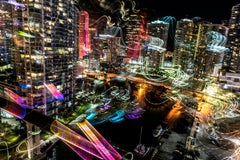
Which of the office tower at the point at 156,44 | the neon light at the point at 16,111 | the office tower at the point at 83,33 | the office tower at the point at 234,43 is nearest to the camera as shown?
the neon light at the point at 16,111

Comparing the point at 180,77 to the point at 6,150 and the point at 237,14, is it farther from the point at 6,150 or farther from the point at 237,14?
the point at 6,150

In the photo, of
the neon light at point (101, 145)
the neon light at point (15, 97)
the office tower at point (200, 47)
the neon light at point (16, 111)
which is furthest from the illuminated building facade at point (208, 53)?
the neon light at point (16, 111)

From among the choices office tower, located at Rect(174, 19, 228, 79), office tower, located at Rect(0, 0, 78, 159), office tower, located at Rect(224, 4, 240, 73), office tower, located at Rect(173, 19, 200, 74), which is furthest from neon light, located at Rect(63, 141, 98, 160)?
office tower, located at Rect(224, 4, 240, 73)

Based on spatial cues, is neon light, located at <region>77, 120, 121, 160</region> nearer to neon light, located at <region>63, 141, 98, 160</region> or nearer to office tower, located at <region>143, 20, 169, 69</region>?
neon light, located at <region>63, 141, 98, 160</region>

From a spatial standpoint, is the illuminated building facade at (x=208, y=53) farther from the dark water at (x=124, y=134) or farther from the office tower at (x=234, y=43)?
the dark water at (x=124, y=134)

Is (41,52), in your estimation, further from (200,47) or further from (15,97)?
(200,47)

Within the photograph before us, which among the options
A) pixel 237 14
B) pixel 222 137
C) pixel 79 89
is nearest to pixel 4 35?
pixel 79 89

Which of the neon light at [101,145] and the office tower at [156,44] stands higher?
the office tower at [156,44]

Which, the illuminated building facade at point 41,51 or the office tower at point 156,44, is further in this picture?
the office tower at point 156,44
